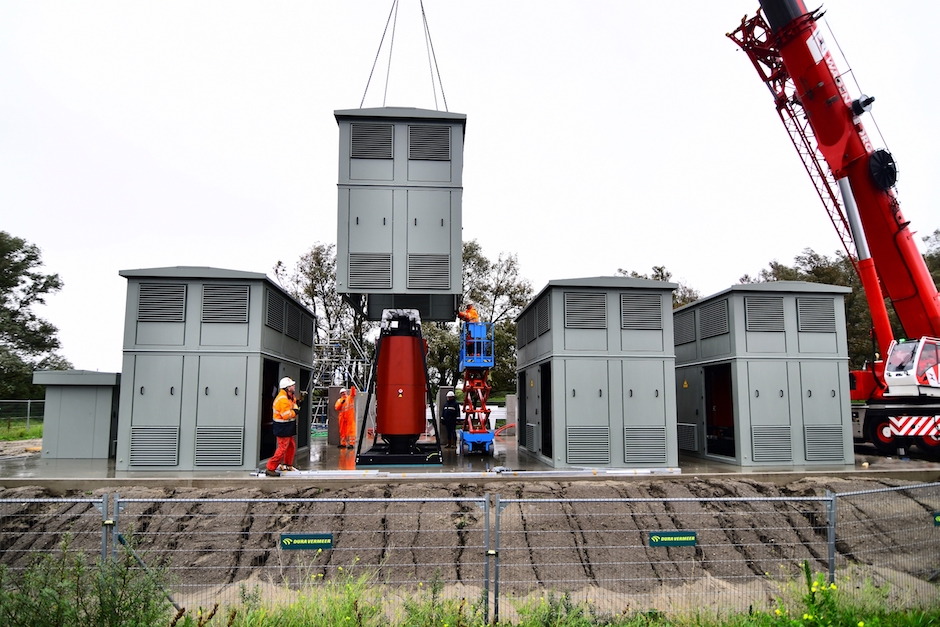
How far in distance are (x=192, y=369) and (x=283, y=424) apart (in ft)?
7.72

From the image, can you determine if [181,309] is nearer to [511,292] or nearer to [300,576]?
[300,576]

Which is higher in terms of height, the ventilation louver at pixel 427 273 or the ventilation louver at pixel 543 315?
the ventilation louver at pixel 427 273

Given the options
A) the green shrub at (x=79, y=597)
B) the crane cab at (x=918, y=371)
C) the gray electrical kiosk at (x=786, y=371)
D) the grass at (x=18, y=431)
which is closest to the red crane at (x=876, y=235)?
the crane cab at (x=918, y=371)

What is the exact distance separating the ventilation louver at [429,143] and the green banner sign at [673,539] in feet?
32.3

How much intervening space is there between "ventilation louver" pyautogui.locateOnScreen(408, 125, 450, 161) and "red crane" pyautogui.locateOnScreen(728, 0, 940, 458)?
29.5 ft

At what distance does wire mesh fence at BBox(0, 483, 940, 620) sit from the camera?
700cm

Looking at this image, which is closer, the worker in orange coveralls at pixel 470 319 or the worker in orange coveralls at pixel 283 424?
the worker in orange coveralls at pixel 283 424

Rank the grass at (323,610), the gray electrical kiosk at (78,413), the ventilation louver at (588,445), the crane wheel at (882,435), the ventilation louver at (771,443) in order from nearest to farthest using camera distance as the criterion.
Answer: the grass at (323,610), the ventilation louver at (588,445), the ventilation louver at (771,443), the gray electrical kiosk at (78,413), the crane wheel at (882,435)

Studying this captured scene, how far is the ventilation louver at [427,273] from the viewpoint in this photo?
13.3 meters

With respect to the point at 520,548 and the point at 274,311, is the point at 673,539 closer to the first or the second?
the point at 520,548

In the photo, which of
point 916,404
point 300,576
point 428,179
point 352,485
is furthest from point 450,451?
point 916,404

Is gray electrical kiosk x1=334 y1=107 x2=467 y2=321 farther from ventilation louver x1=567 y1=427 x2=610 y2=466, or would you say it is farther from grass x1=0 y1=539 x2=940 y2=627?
grass x1=0 y1=539 x2=940 y2=627

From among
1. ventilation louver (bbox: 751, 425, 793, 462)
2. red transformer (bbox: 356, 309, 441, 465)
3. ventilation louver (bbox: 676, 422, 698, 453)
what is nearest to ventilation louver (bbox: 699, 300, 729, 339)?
ventilation louver (bbox: 751, 425, 793, 462)

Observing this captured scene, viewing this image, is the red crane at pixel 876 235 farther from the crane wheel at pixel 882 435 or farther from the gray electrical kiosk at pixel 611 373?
the gray electrical kiosk at pixel 611 373
